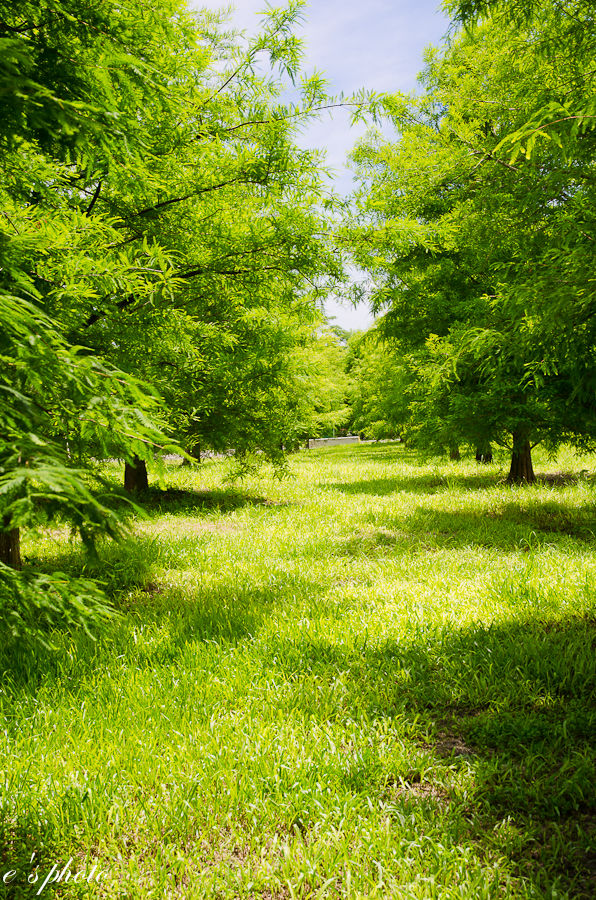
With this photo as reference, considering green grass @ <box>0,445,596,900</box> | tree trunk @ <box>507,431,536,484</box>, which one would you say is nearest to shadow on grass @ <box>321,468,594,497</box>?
tree trunk @ <box>507,431,536,484</box>

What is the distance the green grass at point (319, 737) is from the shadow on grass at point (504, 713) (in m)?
0.01

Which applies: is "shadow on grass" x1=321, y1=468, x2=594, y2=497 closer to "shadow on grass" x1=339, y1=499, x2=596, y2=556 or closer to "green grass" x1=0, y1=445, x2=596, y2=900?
"shadow on grass" x1=339, y1=499, x2=596, y2=556

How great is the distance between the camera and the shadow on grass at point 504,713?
2.20 metres

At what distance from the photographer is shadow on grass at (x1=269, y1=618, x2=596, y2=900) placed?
2195 millimetres

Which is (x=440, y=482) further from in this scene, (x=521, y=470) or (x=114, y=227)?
(x=114, y=227)

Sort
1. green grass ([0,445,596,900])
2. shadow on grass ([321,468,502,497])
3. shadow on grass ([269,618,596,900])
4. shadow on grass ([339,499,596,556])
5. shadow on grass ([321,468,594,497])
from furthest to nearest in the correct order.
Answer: shadow on grass ([321,468,502,497]) → shadow on grass ([321,468,594,497]) → shadow on grass ([339,499,596,556]) → shadow on grass ([269,618,596,900]) → green grass ([0,445,596,900])

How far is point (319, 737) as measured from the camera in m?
2.81

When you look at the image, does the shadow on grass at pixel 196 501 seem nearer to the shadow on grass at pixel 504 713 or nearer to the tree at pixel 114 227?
the tree at pixel 114 227

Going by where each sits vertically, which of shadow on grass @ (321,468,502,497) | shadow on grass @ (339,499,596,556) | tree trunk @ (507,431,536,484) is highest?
tree trunk @ (507,431,536,484)

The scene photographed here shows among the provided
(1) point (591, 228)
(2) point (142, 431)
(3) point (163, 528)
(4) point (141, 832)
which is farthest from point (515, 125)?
(3) point (163, 528)

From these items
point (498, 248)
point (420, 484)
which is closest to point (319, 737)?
point (498, 248)

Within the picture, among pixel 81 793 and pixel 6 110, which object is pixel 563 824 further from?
pixel 6 110

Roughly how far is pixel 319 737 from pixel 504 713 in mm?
1174

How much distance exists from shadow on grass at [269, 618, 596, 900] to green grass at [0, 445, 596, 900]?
0.01 metres
